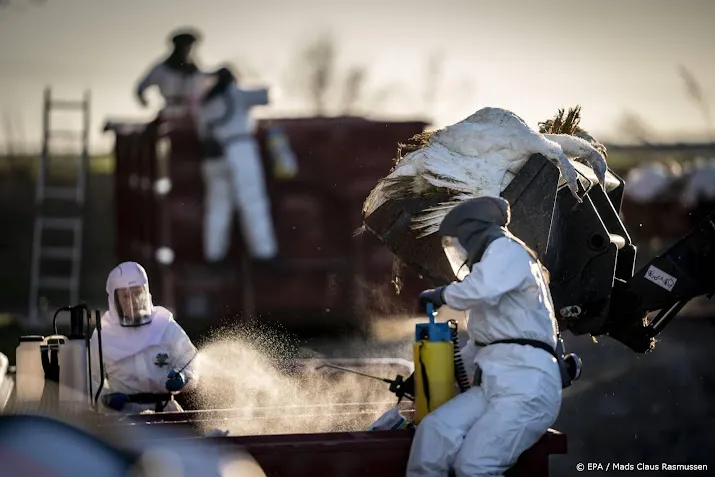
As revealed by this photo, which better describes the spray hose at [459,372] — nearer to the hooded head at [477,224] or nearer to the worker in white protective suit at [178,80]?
the hooded head at [477,224]

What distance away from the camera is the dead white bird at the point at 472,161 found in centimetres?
673

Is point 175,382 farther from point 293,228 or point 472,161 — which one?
point 293,228

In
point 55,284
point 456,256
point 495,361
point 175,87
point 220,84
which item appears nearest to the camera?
point 495,361

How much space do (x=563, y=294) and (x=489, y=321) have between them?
1203mm

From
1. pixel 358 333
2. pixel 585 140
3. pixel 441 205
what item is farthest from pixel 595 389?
pixel 441 205

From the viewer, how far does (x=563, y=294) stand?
708 centimetres

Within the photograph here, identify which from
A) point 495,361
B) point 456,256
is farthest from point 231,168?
point 495,361

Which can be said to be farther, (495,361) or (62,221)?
(62,221)

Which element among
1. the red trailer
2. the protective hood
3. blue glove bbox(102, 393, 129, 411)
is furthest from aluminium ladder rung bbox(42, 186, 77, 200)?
blue glove bbox(102, 393, 129, 411)

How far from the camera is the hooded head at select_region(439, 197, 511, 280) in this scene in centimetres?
598

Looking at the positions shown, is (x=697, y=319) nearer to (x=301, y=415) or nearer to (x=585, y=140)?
(x=585, y=140)

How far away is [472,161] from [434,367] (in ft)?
4.25

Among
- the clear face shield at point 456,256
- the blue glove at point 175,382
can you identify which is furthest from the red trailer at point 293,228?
the blue glove at point 175,382

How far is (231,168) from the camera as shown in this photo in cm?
1284
